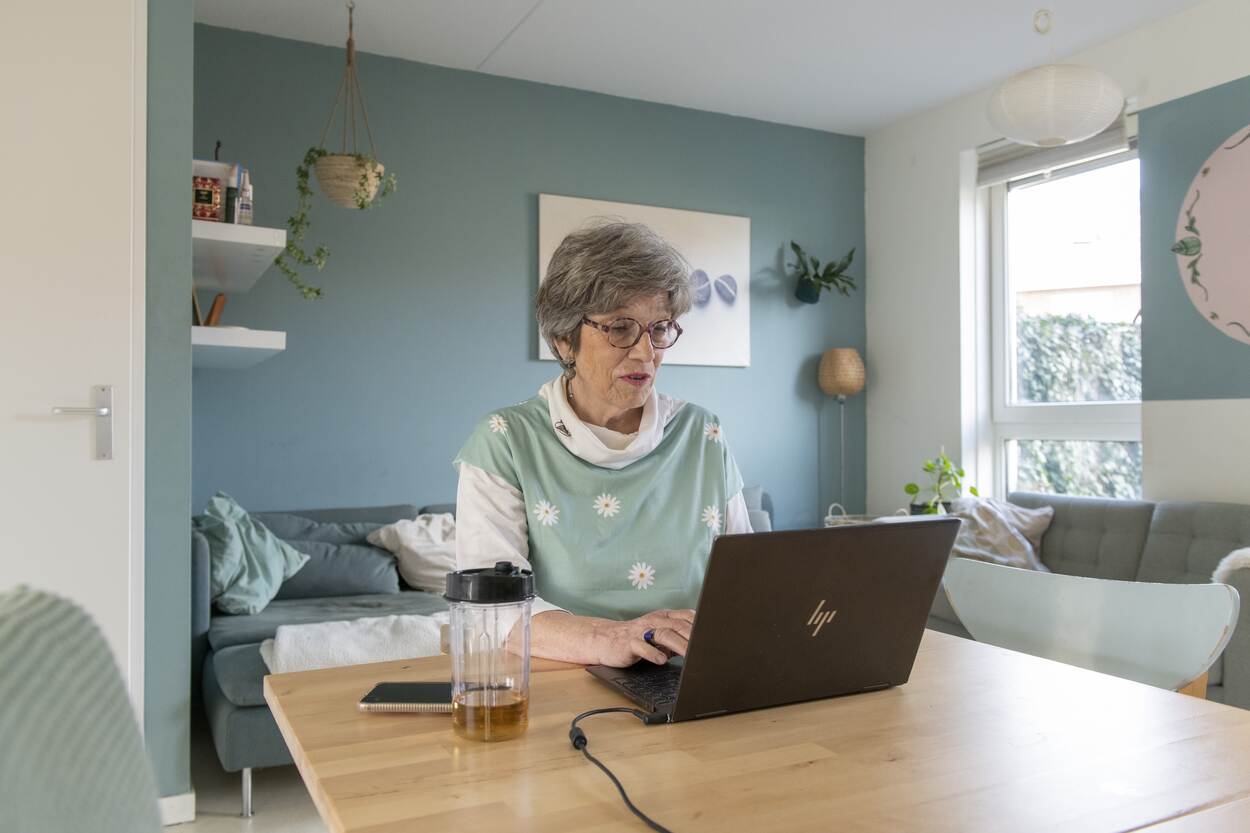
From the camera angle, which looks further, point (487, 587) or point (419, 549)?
point (419, 549)

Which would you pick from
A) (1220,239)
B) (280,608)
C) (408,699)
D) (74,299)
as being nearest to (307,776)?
(408,699)

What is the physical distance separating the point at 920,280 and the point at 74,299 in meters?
3.73

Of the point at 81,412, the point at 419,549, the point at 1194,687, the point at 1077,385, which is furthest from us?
the point at 1077,385

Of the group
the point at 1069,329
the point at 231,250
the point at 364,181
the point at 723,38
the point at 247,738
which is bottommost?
the point at 247,738

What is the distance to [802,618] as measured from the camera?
1015 millimetres

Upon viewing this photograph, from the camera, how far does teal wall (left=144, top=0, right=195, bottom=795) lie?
2441mm

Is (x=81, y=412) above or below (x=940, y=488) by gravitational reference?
above

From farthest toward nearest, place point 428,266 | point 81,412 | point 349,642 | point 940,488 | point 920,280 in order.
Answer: point 920,280 → point 940,488 → point 428,266 → point 349,642 → point 81,412

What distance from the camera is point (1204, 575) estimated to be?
10.3ft

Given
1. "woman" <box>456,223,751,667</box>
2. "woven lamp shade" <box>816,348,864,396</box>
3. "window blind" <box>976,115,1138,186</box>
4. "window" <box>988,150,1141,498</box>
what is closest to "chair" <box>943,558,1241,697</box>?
"woman" <box>456,223,751,667</box>

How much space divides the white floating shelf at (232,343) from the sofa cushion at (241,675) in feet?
2.83

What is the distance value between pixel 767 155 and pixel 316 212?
7.46ft

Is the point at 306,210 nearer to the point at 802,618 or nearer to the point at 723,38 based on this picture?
the point at 723,38

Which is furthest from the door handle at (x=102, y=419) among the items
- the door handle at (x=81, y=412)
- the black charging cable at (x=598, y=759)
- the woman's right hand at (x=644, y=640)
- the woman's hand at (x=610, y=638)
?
the black charging cable at (x=598, y=759)
